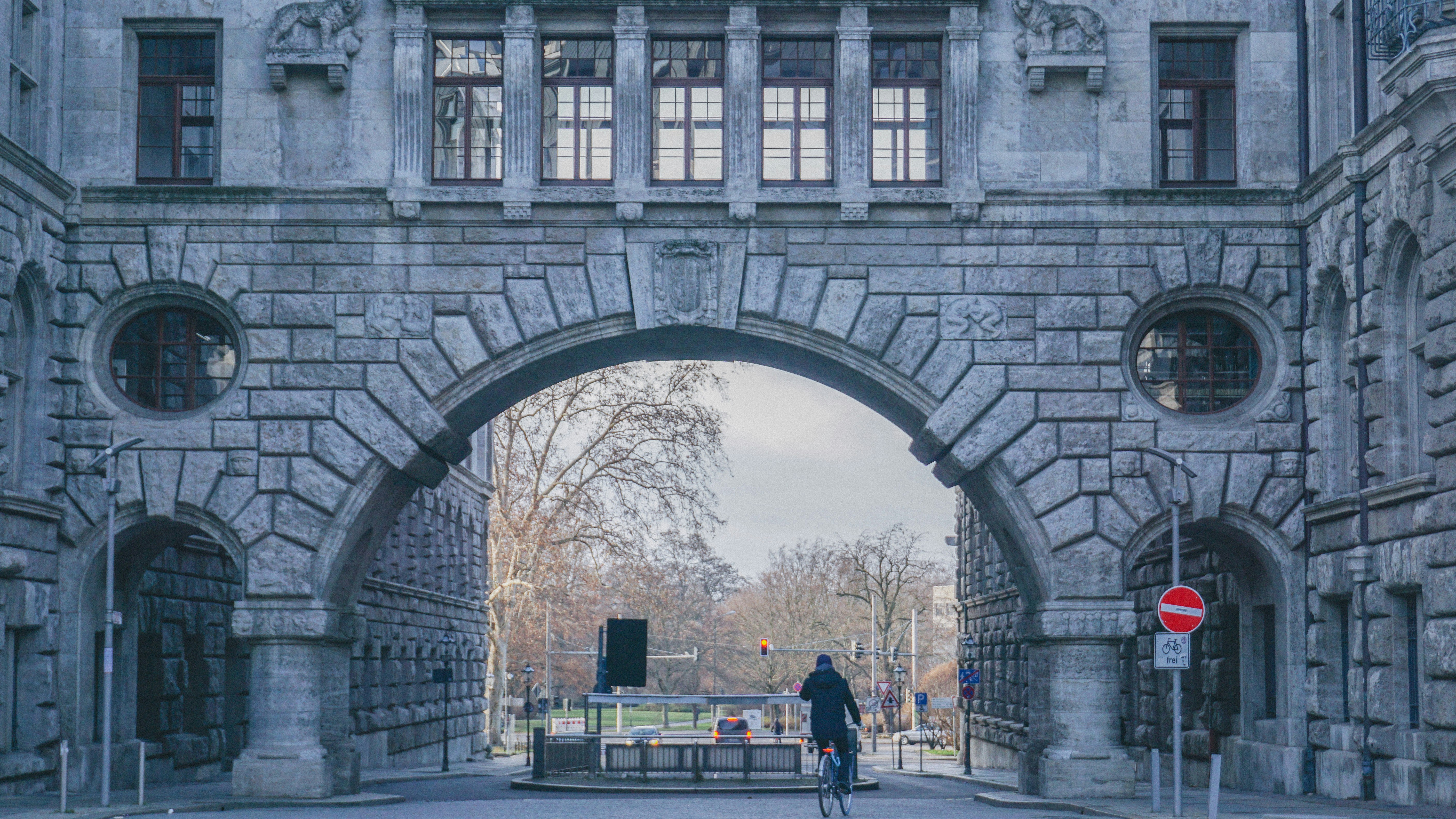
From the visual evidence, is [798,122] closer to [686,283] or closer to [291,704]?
[686,283]

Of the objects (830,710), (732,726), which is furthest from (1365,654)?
(732,726)

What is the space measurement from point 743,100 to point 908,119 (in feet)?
8.33

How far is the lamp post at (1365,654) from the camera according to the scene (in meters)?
22.4

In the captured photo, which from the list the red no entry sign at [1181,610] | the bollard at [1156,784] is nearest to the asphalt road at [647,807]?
the bollard at [1156,784]

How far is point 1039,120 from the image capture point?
2611 centimetres

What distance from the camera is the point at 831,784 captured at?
20.1 m

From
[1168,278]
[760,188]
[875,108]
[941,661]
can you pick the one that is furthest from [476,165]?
[941,661]

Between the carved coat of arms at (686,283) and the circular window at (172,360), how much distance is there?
652 centimetres

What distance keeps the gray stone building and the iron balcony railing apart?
3.10 m

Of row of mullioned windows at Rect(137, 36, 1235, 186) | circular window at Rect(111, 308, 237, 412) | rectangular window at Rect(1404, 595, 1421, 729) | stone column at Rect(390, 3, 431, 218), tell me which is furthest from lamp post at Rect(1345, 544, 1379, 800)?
circular window at Rect(111, 308, 237, 412)

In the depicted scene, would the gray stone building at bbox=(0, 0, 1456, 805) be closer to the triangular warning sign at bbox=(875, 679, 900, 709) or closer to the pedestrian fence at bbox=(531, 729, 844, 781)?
the pedestrian fence at bbox=(531, 729, 844, 781)

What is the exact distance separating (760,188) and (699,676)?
97.2m

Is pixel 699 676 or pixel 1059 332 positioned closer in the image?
pixel 1059 332

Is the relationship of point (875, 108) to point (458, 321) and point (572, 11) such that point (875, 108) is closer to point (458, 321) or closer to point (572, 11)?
point (572, 11)
